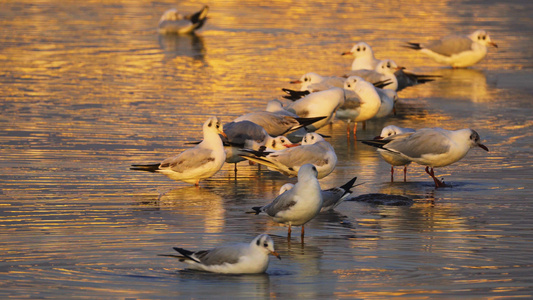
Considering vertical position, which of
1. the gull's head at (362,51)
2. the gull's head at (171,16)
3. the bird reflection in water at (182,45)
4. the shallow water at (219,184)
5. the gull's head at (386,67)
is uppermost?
the gull's head at (171,16)

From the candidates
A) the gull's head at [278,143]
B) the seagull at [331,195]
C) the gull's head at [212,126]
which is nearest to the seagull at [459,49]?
the gull's head at [278,143]

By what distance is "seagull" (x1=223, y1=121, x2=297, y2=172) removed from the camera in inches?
524

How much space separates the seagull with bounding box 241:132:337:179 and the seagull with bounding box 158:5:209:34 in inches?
740

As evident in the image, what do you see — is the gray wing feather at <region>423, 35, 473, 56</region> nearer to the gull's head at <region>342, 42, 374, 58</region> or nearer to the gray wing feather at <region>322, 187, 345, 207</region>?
the gull's head at <region>342, 42, 374, 58</region>

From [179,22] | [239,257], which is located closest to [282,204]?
[239,257]

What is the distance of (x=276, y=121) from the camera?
1455 centimetres

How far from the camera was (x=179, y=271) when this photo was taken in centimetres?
898

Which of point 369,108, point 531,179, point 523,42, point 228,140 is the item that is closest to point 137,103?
point 369,108

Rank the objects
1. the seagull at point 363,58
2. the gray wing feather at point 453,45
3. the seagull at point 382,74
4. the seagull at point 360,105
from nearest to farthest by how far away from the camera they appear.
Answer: the seagull at point 360,105, the seagull at point 382,74, the seagull at point 363,58, the gray wing feather at point 453,45

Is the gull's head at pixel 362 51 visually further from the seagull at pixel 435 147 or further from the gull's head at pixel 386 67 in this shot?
the seagull at pixel 435 147

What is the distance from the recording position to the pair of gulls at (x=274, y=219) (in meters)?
8.68

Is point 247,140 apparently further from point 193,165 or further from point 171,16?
point 171,16

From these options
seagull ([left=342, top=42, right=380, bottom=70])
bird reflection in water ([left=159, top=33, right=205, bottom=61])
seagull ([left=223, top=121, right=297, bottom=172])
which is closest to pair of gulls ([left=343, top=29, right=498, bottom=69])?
seagull ([left=342, top=42, right=380, bottom=70])

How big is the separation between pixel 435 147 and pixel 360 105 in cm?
374
